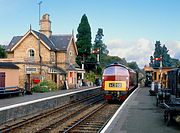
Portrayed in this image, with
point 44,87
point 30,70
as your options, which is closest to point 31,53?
point 30,70

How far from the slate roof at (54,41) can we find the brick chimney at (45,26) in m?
0.89

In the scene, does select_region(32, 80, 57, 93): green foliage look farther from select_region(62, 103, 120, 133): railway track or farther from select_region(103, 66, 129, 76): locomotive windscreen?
select_region(62, 103, 120, 133): railway track

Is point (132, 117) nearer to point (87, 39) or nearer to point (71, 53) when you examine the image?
point (71, 53)

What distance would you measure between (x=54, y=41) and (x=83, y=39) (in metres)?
10.9

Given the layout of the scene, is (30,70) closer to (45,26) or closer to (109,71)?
(45,26)

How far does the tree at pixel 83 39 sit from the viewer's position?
5662 cm

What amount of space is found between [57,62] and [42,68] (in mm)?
6325

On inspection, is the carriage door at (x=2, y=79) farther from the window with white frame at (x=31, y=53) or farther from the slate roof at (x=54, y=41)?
the window with white frame at (x=31, y=53)

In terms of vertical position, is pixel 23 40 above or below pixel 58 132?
above

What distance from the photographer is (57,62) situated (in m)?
44.3

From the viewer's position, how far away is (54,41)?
4675 cm

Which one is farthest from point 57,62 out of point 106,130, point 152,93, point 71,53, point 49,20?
point 106,130

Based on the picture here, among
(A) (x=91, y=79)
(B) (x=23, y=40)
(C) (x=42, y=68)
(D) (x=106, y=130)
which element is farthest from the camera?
(A) (x=91, y=79)

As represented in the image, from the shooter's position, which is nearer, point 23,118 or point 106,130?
point 106,130
